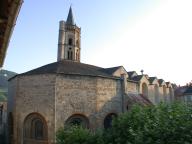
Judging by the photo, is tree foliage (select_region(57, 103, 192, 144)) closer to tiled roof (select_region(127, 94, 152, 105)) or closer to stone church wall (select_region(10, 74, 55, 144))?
stone church wall (select_region(10, 74, 55, 144))

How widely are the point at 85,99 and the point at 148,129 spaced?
1379 centimetres

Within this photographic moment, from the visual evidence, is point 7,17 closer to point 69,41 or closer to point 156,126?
point 156,126

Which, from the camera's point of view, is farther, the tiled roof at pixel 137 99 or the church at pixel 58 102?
the tiled roof at pixel 137 99

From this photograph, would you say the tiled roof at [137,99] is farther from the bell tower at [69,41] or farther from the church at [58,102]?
the bell tower at [69,41]

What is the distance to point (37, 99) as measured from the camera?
2400cm

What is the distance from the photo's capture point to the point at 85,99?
24703 millimetres

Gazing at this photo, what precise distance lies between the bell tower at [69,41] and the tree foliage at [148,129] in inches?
833

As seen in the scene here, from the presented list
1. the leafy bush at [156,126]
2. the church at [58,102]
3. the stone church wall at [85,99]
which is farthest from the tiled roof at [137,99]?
the leafy bush at [156,126]

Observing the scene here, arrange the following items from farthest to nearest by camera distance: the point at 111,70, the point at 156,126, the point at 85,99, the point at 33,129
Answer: the point at 111,70 → the point at 85,99 → the point at 33,129 → the point at 156,126

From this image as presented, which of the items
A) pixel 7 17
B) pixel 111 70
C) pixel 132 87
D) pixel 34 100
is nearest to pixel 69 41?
pixel 111 70

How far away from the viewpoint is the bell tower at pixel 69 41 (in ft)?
117

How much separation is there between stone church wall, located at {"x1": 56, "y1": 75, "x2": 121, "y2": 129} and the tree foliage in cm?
778

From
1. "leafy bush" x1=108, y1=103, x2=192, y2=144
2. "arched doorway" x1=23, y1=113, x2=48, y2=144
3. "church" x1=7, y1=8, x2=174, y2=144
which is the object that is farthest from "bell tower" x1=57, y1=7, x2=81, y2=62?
"leafy bush" x1=108, y1=103, x2=192, y2=144

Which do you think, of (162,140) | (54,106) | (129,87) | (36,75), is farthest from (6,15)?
(129,87)
